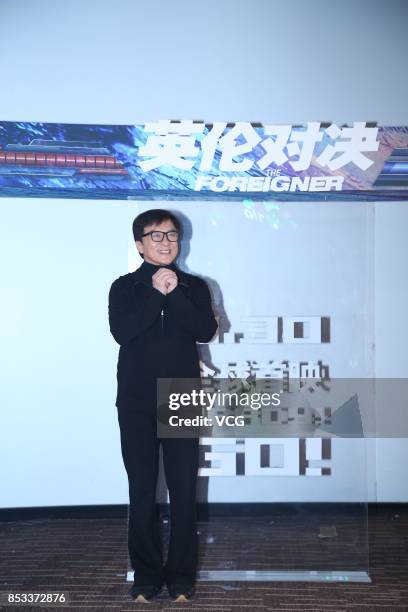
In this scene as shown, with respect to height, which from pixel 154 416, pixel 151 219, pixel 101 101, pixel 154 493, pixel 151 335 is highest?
pixel 101 101

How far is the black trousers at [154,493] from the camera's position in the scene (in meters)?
2.40

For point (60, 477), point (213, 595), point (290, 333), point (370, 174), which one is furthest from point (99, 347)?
point (370, 174)

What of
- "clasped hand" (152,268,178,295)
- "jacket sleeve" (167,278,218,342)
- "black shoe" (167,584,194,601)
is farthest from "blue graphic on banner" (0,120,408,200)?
"black shoe" (167,584,194,601)

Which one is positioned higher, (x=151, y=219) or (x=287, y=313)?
(x=151, y=219)

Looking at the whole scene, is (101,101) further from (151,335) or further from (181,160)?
(151,335)

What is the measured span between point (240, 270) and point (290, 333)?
339 millimetres

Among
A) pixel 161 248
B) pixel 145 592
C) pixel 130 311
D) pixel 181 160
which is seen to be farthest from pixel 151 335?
pixel 181 160

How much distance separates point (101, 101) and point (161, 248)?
1.38 meters

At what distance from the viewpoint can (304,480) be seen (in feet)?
8.84

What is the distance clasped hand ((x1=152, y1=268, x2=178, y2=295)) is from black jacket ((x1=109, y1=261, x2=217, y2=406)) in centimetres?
3

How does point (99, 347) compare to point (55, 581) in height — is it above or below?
above

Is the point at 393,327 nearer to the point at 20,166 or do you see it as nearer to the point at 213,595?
the point at 213,595

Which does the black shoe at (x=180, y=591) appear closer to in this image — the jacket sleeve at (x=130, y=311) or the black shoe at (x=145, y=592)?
→ the black shoe at (x=145, y=592)

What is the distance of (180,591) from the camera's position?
242 cm
